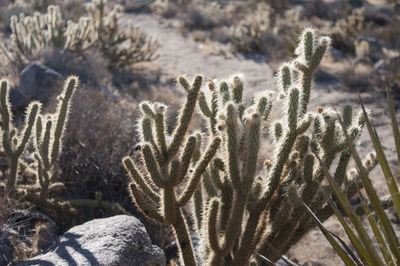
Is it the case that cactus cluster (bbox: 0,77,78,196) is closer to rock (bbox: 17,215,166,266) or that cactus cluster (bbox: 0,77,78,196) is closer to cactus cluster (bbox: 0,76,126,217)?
cactus cluster (bbox: 0,76,126,217)

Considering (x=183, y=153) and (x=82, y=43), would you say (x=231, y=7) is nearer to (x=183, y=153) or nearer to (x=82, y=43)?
(x=82, y=43)

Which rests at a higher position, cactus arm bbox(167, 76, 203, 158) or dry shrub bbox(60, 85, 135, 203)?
cactus arm bbox(167, 76, 203, 158)

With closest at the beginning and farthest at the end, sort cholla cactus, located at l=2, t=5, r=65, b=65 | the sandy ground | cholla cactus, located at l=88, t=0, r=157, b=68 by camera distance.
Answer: the sandy ground
cholla cactus, located at l=2, t=5, r=65, b=65
cholla cactus, located at l=88, t=0, r=157, b=68

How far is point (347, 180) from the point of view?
353 centimetres

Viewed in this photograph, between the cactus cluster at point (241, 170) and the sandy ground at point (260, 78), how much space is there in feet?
6.09

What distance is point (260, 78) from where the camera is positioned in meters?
11.2

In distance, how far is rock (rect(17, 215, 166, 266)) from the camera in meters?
3.19

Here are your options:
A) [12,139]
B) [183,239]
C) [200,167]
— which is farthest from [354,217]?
[12,139]

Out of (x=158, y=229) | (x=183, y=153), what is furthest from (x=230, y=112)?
(x=158, y=229)

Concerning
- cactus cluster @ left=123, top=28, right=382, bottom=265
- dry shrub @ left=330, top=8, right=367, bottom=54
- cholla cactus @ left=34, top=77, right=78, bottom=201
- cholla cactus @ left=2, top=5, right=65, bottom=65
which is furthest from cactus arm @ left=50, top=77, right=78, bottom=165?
dry shrub @ left=330, top=8, right=367, bottom=54

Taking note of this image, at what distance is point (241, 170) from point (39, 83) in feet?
18.7

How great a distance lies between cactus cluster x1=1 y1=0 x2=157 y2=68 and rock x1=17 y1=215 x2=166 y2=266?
632 cm

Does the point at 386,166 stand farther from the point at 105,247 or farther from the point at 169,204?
the point at 105,247

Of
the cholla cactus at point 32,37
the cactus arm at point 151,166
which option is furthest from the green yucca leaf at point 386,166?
the cholla cactus at point 32,37
